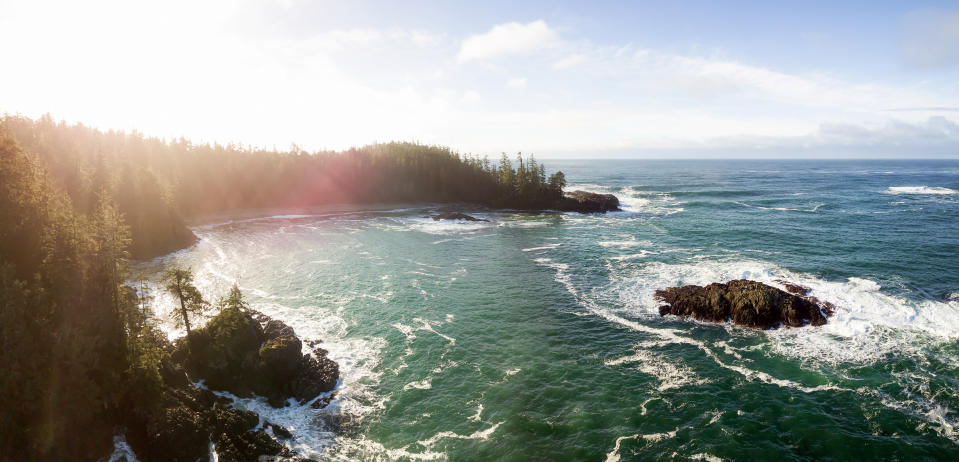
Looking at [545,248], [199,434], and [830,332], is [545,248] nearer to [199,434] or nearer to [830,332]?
[830,332]

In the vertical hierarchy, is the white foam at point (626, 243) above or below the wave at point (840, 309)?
above

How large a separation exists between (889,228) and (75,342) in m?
112

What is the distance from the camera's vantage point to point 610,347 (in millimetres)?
37438

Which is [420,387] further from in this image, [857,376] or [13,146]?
[857,376]

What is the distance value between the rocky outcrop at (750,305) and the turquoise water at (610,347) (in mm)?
1580

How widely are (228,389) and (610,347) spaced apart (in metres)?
31.8

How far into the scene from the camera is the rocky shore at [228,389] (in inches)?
976

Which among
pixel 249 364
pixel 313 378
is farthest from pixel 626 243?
pixel 249 364

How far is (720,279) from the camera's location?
51438mm

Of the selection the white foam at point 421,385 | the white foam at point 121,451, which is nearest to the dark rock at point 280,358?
the white foam at point 421,385

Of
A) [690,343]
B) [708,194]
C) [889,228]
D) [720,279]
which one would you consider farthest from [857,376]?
[708,194]

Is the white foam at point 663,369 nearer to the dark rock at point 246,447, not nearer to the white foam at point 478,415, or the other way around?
the white foam at point 478,415

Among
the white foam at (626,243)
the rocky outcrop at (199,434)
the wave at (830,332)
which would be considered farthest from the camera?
the white foam at (626,243)

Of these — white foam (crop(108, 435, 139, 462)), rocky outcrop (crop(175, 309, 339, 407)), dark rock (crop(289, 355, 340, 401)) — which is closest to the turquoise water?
dark rock (crop(289, 355, 340, 401))
